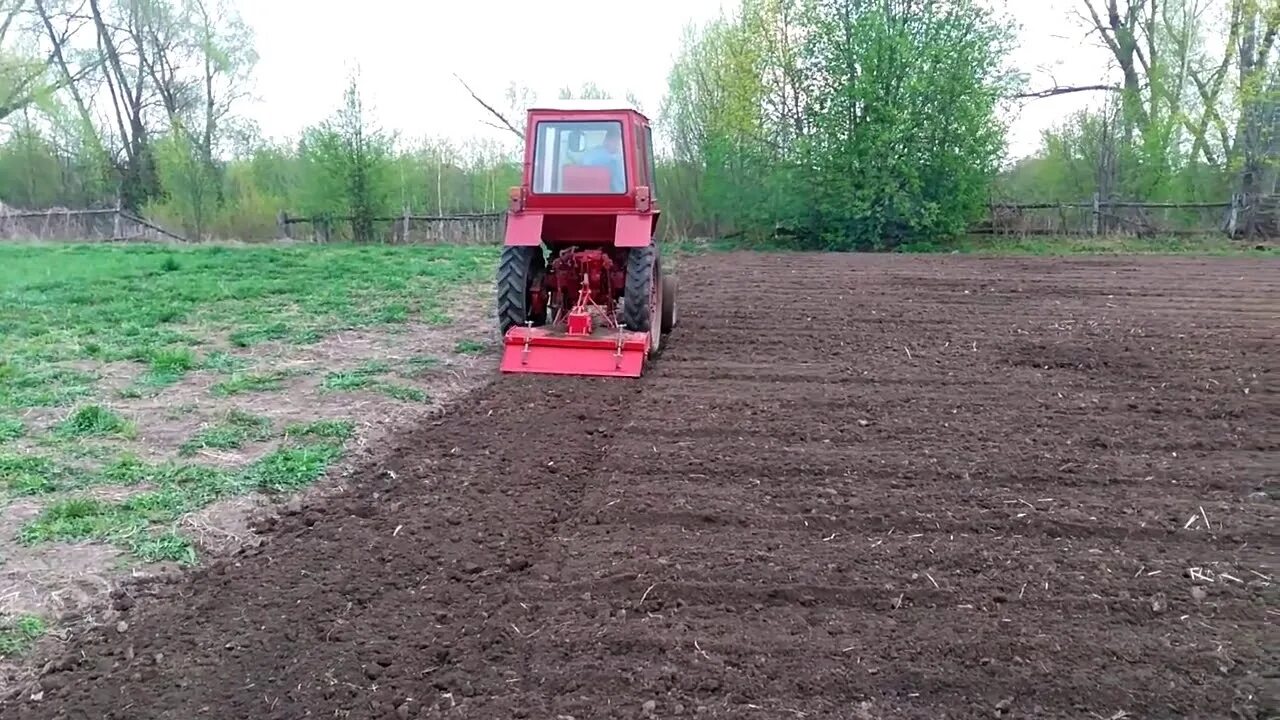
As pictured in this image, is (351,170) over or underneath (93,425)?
over

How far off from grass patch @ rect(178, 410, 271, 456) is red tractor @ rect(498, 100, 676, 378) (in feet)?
6.37

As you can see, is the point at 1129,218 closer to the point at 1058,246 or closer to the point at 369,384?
the point at 1058,246

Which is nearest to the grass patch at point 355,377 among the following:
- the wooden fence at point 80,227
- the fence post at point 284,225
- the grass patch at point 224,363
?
the grass patch at point 224,363

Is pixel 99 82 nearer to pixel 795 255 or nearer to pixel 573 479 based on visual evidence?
pixel 795 255

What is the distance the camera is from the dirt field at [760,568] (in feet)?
9.64

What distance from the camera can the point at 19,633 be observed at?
3246 millimetres

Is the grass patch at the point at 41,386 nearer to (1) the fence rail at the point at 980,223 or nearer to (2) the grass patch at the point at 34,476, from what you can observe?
(2) the grass patch at the point at 34,476

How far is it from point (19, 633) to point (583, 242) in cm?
528

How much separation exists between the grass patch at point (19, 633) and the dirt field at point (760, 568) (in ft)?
0.61

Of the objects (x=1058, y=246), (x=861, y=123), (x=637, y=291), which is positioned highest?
(x=861, y=123)

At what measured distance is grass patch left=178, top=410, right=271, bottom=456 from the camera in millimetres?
5230

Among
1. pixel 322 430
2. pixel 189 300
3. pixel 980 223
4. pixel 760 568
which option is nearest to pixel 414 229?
pixel 189 300

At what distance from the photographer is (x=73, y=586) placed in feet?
11.8

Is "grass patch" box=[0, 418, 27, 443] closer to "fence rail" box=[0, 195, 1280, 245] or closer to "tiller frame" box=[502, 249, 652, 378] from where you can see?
"tiller frame" box=[502, 249, 652, 378]
